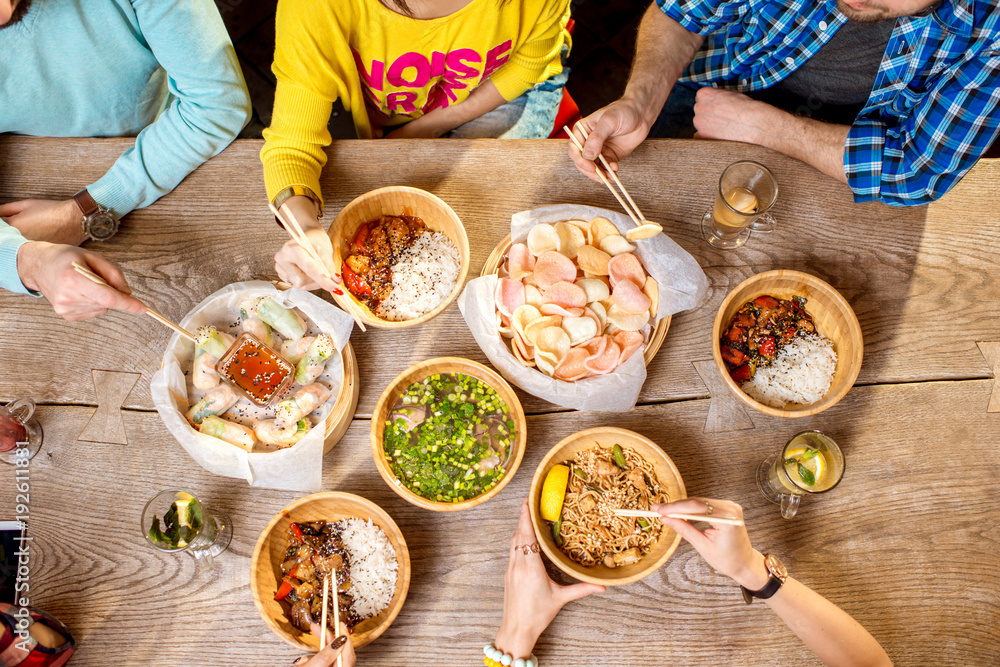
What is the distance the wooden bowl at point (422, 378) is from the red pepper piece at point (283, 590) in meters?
0.39

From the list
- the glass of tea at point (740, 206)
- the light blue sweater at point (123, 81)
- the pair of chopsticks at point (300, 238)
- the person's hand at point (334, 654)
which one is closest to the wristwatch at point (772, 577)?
the glass of tea at point (740, 206)

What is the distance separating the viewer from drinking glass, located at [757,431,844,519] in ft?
→ 4.96

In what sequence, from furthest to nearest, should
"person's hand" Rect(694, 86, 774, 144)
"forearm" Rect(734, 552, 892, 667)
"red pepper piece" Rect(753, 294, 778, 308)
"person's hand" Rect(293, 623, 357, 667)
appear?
1. "person's hand" Rect(694, 86, 774, 144)
2. "red pepper piece" Rect(753, 294, 778, 308)
3. "forearm" Rect(734, 552, 892, 667)
4. "person's hand" Rect(293, 623, 357, 667)

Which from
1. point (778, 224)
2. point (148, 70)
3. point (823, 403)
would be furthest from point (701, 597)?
point (148, 70)

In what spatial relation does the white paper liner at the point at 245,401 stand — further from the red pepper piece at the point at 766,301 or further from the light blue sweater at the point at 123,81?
the red pepper piece at the point at 766,301

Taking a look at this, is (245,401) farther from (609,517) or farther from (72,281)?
(609,517)

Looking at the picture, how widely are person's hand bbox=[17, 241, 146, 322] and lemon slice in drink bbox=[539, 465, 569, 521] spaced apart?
1.23 meters

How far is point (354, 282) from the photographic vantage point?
1648 mm

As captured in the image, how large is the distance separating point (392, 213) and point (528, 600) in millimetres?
1211

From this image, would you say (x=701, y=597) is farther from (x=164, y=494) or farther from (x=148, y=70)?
(x=148, y=70)

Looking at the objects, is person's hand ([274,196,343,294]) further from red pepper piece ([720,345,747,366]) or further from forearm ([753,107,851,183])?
forearm ([753,107,851,183])

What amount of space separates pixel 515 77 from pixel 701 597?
6.03 feet

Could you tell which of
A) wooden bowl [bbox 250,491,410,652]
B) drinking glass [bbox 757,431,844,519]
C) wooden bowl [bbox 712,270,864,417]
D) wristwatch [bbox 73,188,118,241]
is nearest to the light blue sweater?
wristwatch [bbox 73,188,118,241]

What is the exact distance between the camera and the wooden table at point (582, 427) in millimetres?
1573
